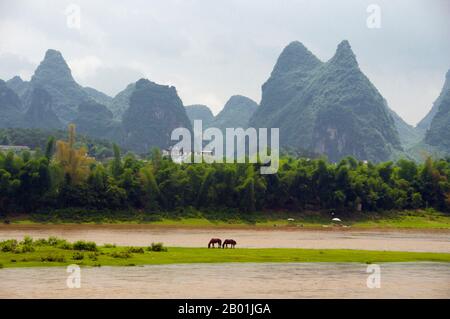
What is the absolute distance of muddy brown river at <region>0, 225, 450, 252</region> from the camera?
1414 inches

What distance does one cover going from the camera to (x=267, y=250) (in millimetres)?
29922

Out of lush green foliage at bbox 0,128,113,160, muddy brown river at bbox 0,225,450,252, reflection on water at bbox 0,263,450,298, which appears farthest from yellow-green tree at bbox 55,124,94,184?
lush green foliage at bbox 0,128,113,160

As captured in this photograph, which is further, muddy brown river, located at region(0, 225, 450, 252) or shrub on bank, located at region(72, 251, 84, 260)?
muddy brown river, located at region(0, 225, 450, 252)

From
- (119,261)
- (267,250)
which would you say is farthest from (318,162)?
(119,261)

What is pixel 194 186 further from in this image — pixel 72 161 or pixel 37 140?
pixel 37 140

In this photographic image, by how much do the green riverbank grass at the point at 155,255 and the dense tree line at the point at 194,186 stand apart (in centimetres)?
2671

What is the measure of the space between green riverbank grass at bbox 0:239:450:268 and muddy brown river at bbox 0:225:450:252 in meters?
4.95

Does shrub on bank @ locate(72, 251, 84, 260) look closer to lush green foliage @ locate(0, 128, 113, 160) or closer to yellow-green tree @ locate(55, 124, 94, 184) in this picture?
yellow-green tree @ locate(55, 124, 94, 184)

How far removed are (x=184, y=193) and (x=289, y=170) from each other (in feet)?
38.9

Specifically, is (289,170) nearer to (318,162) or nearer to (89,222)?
(318,162)

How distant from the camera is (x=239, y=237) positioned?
139ft

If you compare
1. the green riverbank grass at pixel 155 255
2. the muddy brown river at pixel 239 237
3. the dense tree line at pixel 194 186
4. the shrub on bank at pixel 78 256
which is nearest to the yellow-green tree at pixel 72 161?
the dense tree line at pixel 194 186

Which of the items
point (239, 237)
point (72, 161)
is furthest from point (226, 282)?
point (72, 161)

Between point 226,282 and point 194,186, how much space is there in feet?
133
